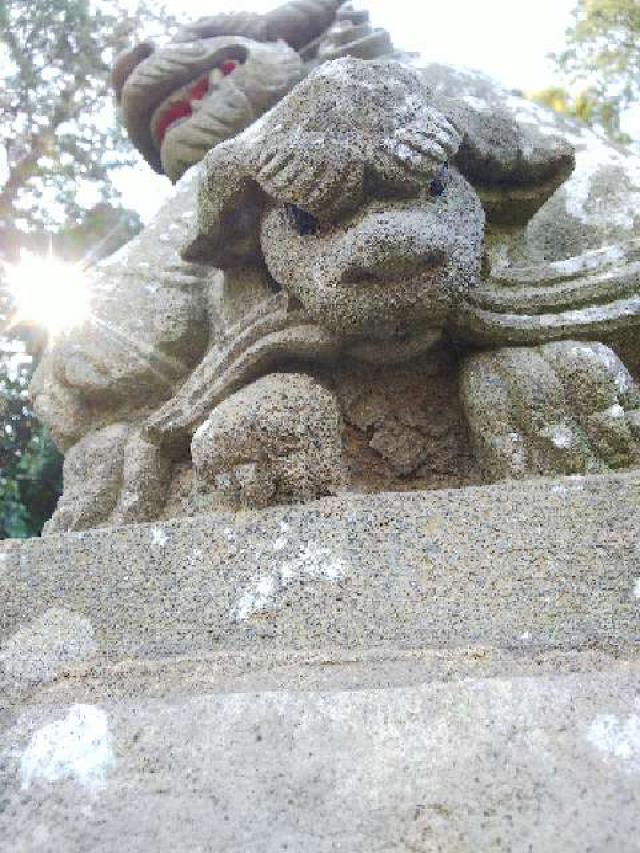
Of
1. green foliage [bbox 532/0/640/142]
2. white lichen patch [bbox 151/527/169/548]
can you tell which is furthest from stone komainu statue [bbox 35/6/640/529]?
green foliage [bbox 532/0/640/142]

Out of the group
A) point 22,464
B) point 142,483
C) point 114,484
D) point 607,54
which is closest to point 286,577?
point 142,483

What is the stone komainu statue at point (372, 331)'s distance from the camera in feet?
5.00

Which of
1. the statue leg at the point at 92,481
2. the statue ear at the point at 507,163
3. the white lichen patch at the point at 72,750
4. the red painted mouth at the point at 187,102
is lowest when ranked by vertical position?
the statue leg at the point at 92,481

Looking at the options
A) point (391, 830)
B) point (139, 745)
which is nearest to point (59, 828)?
point (139, 745)

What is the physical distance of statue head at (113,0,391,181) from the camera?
2775 millimetres

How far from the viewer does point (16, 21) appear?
6.97 meters

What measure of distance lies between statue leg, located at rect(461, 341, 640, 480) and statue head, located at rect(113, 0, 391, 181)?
159cm

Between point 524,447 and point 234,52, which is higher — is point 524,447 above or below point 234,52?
below

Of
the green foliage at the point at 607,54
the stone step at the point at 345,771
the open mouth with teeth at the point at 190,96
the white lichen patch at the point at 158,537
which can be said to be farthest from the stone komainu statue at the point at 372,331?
the green foliage at the point at 607,54

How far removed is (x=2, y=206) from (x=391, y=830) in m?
6.34

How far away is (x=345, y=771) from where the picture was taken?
1.03 metres

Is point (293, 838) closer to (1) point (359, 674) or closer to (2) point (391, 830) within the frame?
(2) point (391, 830)

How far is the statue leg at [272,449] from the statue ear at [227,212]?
0.48 meters

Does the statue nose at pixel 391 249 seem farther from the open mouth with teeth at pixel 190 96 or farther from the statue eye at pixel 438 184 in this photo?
the open mouth with teeth at pixel 190 96
